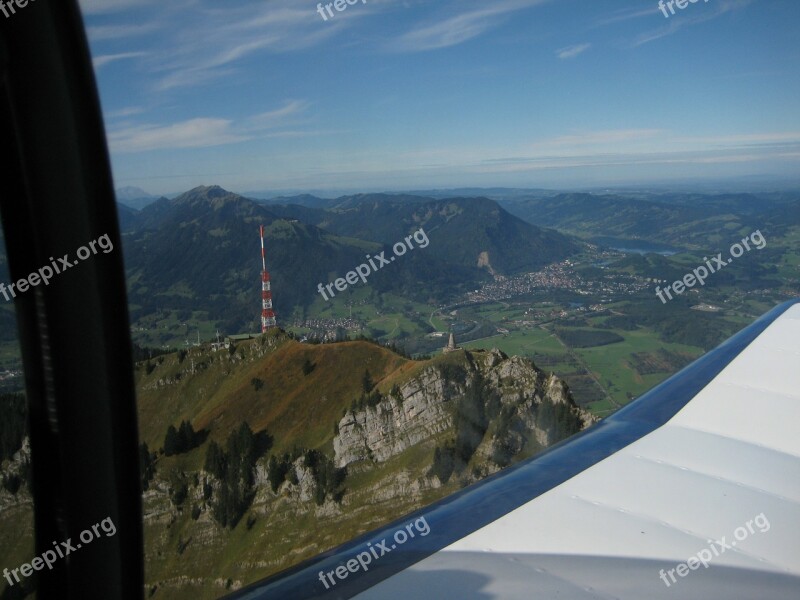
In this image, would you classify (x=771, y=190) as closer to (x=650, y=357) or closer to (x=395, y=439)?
(x=650, y=357)

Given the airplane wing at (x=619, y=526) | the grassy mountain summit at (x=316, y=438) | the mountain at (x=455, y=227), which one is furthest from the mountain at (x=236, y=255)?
the airplane wing at (x=619, y=526)

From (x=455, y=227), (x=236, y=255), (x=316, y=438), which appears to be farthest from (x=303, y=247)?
(x=455, y=227)

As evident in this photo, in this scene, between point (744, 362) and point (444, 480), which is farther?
point (444, 480)

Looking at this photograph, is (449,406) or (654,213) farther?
(654,213)

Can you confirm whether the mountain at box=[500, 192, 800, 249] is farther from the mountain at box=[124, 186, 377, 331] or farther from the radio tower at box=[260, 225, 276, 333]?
the radio tower at box=[260, 225, 276, 333]

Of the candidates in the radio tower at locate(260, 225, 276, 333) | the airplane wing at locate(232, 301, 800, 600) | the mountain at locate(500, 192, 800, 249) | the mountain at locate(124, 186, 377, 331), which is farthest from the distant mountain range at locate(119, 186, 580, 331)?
the mountain at locate(500, 192, 800, 249)

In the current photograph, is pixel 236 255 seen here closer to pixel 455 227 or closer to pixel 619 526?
pixel 619 526

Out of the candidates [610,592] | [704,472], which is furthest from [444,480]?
[610,592]
